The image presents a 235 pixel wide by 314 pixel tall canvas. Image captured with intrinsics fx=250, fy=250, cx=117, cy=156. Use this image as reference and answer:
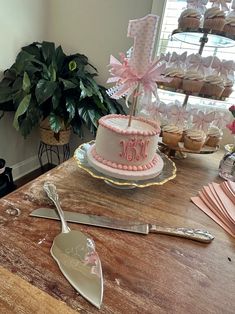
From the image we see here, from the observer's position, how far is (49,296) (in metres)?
0.42

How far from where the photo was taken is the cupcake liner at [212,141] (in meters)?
1.05

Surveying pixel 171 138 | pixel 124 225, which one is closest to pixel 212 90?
pixel 171 138

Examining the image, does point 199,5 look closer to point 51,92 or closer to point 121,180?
point 121,180

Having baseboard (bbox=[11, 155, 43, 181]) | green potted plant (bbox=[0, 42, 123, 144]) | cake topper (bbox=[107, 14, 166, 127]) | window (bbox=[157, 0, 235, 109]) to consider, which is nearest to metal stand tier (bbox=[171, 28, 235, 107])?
window (bbox=[157, 0, 235, 109])

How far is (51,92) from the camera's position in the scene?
4.91ft

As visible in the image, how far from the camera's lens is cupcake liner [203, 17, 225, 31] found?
896 millimetres

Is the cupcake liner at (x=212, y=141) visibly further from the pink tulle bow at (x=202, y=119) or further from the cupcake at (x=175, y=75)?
the cupcake at (x=175, y=75)

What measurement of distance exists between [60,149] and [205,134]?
151cm

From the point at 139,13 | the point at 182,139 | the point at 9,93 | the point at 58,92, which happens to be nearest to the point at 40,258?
the point at 182,139

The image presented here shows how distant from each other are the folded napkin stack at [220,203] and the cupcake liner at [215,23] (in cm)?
56

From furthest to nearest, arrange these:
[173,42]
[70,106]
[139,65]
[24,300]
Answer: [70,106] < [173,42] < [139,65] < [24,300]

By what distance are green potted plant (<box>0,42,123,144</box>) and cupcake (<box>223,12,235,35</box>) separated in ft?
2.87

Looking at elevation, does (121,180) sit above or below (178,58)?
below

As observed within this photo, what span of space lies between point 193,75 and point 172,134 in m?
0.23
